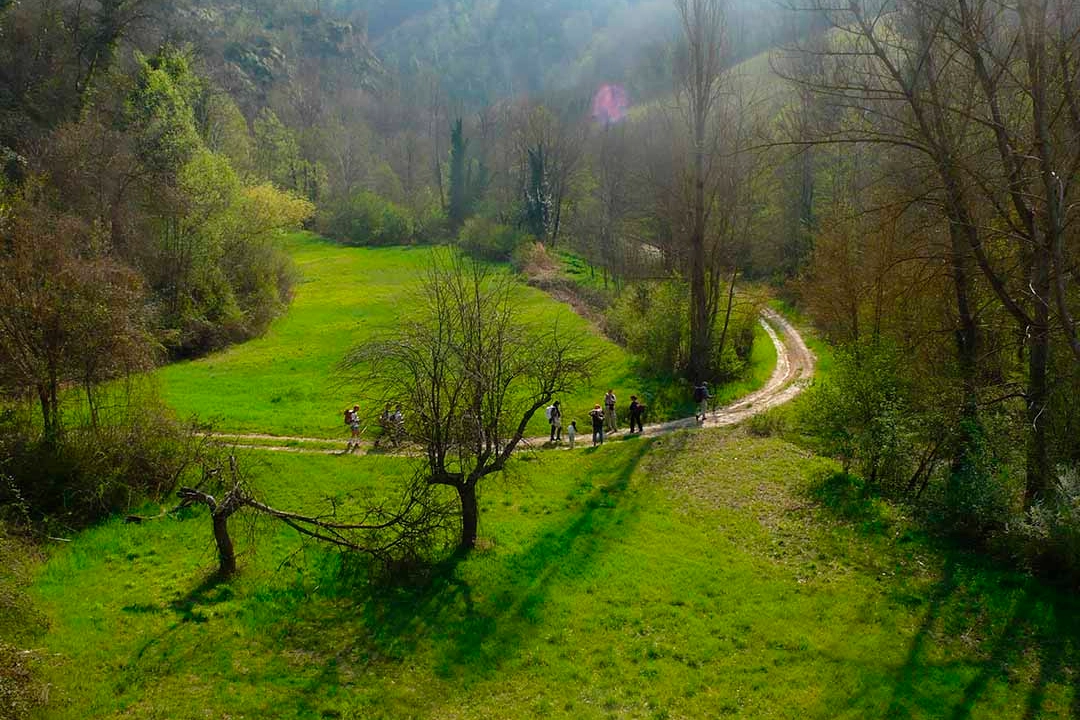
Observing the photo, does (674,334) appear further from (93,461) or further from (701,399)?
(93,461)

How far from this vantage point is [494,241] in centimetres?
6156

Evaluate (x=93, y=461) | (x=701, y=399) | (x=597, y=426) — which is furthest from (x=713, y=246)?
(x=93, y=461)

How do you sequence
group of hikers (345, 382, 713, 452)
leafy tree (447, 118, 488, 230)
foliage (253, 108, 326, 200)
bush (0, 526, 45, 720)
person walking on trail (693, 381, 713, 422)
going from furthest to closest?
foliage (253, 108, 326, 200) < leafy tree (447, 118, 488, 230) < person walking on trail (693, 381, 713, 422) < group of hikers (345, 382, 713, 452) < bush (0, 526, 45, 720)

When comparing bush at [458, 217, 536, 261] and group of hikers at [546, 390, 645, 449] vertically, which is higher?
bush at [458, 217, 536, 261]

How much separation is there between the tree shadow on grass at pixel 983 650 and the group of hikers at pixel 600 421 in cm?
1157

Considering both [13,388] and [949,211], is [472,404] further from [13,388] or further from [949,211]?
[13,388]

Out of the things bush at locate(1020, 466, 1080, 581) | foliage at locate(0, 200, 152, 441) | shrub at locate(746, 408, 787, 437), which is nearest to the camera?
bush at locate(1020, 466, 1080, 581)

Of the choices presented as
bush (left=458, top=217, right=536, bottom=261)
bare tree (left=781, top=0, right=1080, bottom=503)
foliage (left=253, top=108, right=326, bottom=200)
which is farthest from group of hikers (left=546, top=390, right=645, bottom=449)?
foliage (left=253, top=108, right=326, bottom=200)

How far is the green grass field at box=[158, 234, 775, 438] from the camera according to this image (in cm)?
2509

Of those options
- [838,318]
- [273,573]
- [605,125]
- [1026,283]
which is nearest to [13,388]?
[273,573]

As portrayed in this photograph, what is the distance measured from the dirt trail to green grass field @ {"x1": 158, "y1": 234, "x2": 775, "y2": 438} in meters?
0.58

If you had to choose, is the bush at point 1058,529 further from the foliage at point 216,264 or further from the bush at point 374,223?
the bush at point 374,223

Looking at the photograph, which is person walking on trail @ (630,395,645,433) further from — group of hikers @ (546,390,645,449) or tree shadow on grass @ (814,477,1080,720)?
tree shadow on grass @ (814,477,1080,720)

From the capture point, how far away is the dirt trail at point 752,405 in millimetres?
22344
